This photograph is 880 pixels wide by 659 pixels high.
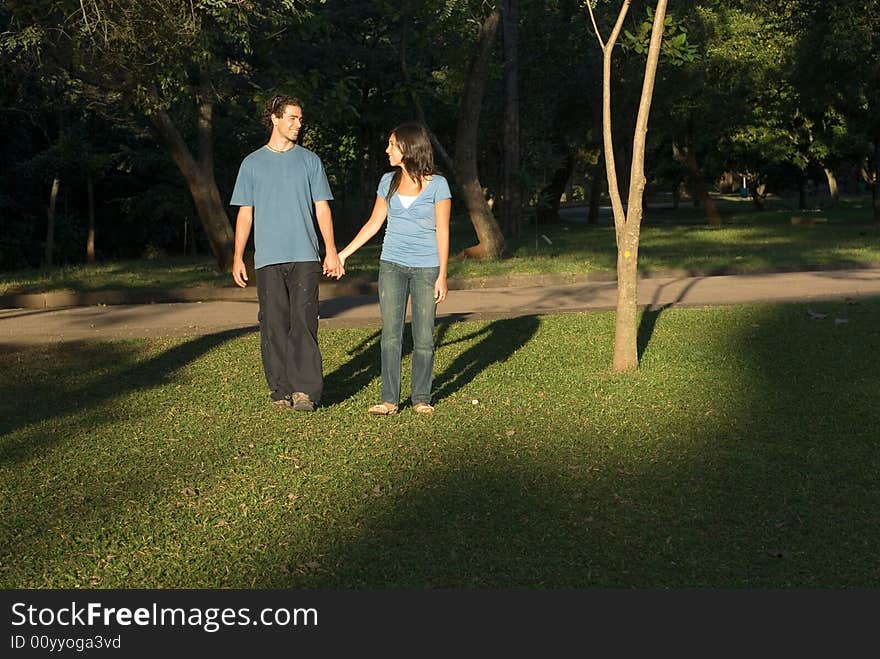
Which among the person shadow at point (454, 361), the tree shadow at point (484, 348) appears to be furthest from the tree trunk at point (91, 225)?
the tree shadow at point (484, 348)

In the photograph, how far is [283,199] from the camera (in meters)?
8.45

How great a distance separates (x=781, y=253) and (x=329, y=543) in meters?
18.5

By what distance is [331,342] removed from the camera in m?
12.1

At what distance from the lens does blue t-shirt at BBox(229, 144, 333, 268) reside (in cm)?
845

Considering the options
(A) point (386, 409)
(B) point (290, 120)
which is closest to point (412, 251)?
(A) point (386, 409)

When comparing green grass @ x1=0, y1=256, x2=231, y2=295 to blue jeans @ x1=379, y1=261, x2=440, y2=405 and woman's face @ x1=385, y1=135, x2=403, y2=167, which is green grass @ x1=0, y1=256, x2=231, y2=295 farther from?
woman's face @ x1=385, y1=135, x2=403, y2=167

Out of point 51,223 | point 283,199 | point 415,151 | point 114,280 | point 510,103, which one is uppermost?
point 510,103

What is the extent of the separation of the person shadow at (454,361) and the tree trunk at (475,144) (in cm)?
1049

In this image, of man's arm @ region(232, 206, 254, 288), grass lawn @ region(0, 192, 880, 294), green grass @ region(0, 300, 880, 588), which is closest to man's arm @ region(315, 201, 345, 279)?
man's arm @ region(232, 206, 254, 288)

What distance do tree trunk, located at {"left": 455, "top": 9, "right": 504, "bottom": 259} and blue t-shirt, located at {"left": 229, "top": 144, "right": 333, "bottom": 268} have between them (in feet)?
49.2

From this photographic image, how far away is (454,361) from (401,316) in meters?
2.46

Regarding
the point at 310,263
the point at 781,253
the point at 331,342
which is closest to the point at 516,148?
the point at 781,253

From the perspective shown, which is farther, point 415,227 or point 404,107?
point 404,107

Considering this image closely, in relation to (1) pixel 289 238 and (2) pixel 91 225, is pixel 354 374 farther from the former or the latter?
(2) pixel 91 225
